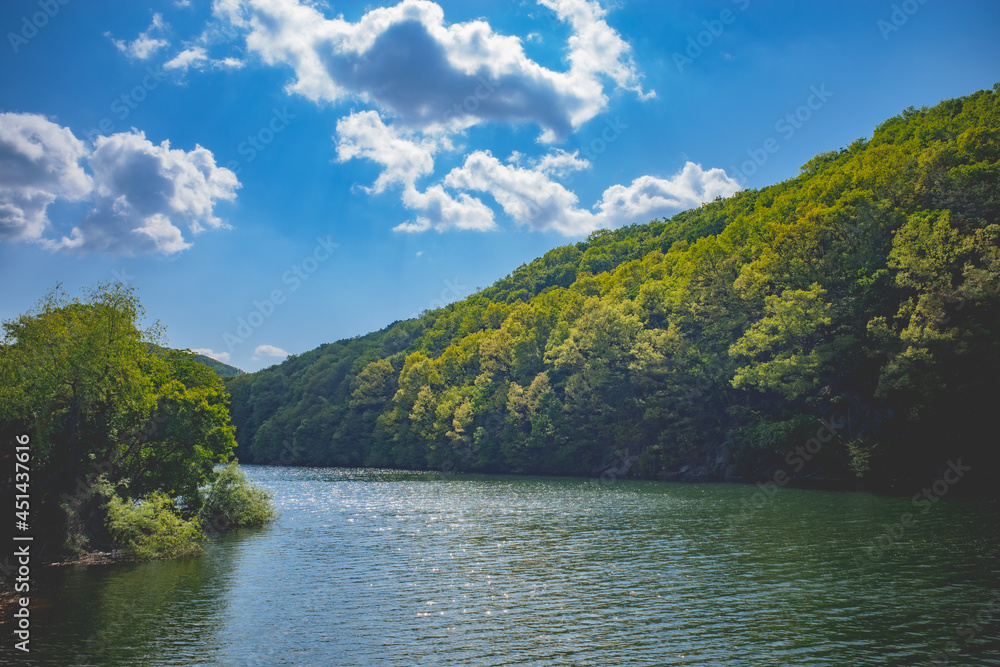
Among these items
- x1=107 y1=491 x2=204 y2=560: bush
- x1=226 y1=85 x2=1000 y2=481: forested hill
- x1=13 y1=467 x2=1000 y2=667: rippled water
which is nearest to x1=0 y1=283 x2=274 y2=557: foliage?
x1=107 y1=491 x2=204 y2=560: bush

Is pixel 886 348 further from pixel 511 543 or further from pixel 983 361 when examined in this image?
pixel 511 543

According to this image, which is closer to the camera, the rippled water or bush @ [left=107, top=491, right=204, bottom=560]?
the rippled water

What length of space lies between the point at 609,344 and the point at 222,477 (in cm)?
5682

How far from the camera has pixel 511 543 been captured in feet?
115

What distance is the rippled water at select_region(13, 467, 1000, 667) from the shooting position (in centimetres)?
1788

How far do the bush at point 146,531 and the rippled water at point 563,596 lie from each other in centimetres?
135

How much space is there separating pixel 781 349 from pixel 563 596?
4972cm

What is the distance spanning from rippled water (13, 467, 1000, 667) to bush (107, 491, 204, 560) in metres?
1.35

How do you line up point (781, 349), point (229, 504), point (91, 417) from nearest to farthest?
1. point (91, 417)
2. point (229, 504)
3. point (781, 349)

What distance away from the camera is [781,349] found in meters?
64.9

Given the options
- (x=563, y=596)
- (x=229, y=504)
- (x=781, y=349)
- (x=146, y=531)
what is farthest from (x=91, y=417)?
(x=781, y=349)

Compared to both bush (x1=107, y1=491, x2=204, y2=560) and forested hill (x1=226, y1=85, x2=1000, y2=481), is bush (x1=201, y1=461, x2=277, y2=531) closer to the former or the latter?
bush (x1=107, y1=491, x2=204, y2=560)

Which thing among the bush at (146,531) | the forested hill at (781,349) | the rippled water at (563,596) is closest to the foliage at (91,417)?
the bush at (146,531)

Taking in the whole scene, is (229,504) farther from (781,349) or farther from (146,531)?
(781,349)
